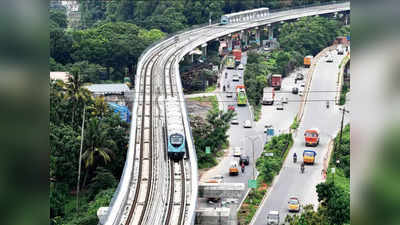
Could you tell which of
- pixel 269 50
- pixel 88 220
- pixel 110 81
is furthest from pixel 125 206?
pixel 269 50

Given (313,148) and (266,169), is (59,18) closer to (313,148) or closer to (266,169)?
(313,148)

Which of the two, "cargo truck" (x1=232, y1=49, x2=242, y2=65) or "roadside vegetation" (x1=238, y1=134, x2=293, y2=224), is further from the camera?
"cargo truck" (x1=232, y1=49, x2=242, y2=65)

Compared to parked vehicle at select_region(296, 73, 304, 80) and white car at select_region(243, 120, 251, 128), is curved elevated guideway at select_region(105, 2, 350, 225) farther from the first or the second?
parked vehicle at select_region(296, 73, 304, 80)

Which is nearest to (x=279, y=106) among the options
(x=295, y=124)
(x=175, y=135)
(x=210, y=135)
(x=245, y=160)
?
(x=295, y=124)

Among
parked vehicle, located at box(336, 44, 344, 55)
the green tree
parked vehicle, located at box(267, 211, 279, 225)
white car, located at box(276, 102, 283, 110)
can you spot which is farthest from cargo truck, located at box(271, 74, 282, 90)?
parked vehicle, located at box(267, 211, 279, 225)

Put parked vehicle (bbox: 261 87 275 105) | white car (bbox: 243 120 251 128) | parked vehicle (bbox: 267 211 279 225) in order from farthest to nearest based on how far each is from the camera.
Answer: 1. parked vehicle (bbox: 261 87 275 105)
2. white car (bbox: 243 120 251 128)
3. parked vehicle (bbox: 267 211 279 225)
